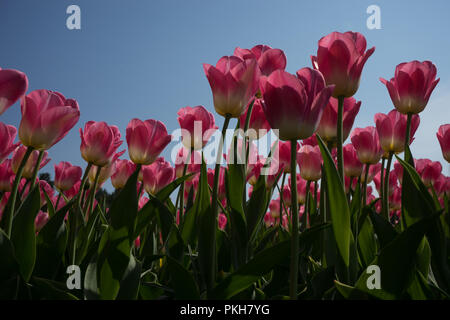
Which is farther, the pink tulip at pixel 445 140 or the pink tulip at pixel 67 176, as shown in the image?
A: the pink tulip at pixel 67 176

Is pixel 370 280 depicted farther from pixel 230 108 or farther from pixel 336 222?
pixel 230 108

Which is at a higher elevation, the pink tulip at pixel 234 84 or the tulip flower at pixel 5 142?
the pink tulip at pixel 234 84

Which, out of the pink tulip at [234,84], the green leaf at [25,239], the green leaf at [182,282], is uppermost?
the pink tulip at [234,84]

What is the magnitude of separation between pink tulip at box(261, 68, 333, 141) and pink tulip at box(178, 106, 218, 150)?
0.79m

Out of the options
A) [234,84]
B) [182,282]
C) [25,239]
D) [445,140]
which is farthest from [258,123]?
[445,140]

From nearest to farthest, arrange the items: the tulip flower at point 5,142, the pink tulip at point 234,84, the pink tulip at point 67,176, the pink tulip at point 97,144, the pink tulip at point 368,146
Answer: the pink tulip at point 234,84 < the tulip flower at point 5,142 < the pink tulip at point 97,144 < the pink tulip at point 368,146 < the pink tulip at point 67,176

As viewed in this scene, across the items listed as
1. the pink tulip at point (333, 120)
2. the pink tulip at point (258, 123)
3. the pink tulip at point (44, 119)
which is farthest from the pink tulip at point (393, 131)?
the pink tulip at point (44, 119)

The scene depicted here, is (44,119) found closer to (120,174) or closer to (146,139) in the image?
(146,139)

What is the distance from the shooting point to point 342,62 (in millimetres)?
999

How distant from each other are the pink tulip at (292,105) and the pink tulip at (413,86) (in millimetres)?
736

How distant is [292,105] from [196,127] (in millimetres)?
855

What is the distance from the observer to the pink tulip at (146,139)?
4.81 feet

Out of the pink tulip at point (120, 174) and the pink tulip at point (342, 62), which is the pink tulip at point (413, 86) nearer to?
the pink tulip at point (342, 62)
